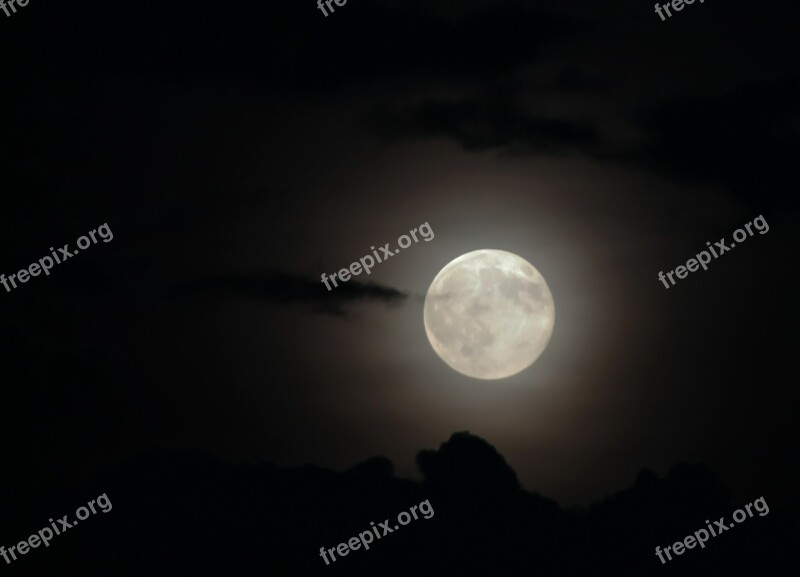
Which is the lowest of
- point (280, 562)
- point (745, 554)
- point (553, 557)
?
point (745, 554)

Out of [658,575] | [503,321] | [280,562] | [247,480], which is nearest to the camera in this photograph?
[503,321]

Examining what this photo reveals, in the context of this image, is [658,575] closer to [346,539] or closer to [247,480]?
[346,539]

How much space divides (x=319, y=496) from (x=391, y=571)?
531cm

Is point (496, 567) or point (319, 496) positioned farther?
point (319, 496)

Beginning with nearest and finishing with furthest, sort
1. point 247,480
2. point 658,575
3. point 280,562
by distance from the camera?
point 658,575
point 280,562
point 247,480

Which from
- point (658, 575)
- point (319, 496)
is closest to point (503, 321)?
point (658, 575)

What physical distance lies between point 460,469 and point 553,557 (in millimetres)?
5503

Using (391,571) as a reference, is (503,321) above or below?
above

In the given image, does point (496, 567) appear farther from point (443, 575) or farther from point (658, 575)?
point (658, 575)

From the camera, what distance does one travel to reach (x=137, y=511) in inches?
1544

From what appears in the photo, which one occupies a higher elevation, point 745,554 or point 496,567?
point 496,567

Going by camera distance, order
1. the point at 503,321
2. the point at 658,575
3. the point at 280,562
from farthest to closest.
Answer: the point at 280,562, the point at 658,575, the point at 503,321

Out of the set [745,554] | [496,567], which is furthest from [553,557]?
[745,554]

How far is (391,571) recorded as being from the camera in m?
35.2
